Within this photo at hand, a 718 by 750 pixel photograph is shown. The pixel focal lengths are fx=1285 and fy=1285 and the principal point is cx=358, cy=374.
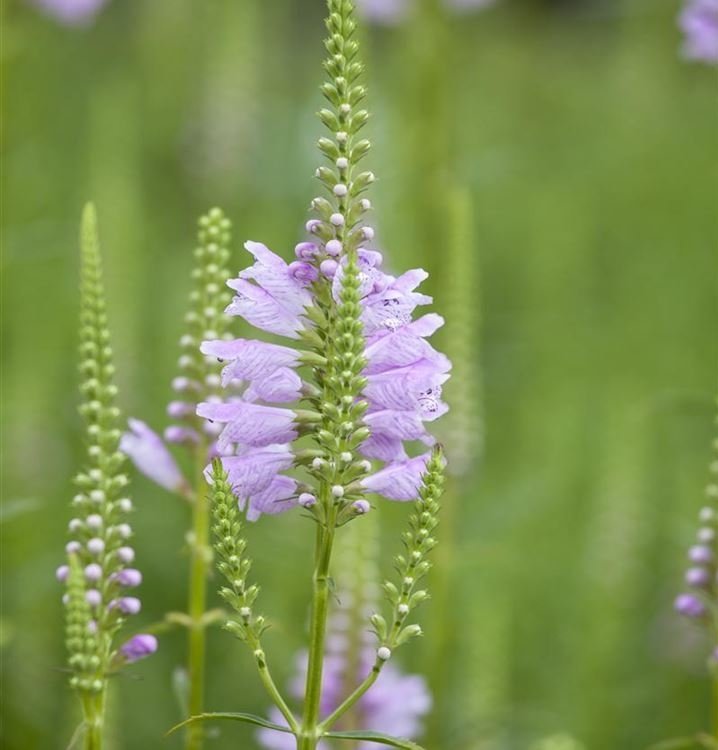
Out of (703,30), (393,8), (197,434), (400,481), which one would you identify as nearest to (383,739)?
(400,481)

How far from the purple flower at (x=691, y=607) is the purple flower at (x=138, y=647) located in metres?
1.14

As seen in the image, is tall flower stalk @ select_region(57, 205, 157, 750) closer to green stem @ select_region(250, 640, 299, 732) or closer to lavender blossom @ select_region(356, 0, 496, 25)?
green stem @ select_region(250, 640, 299, 732)

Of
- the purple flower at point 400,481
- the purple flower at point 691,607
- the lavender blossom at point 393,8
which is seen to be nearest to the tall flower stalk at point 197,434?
the purple flower at point 400,481

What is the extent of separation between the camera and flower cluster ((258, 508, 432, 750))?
3.33 metres

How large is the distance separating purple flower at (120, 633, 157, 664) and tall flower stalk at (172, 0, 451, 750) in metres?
0.32

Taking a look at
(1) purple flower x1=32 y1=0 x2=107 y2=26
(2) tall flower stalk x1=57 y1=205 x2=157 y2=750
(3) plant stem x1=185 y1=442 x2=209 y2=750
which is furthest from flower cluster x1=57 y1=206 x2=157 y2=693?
(1) purple flower x1=32 y1=0 x2=107 y2=26

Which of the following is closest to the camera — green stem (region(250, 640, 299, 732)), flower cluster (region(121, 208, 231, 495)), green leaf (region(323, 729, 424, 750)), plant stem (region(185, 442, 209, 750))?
green leaf (region(323, 729, 424, 750))

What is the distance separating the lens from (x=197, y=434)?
2.68m

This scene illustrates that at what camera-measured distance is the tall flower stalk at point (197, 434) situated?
8.25 feet

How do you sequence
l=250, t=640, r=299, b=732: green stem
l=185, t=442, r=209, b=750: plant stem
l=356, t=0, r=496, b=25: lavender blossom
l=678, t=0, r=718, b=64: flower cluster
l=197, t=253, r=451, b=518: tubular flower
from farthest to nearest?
l=356, t=0, r=496, b=25: lavender blossom < l=678, t=0, r=718, b=64: flower cluster < l=185, t=442, r=209, b=750: plant stem < l=197, t=253, r=451, b=518: tubular flower < l=250, t=640, r=299, b=732: green stem

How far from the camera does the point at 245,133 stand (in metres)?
8.16

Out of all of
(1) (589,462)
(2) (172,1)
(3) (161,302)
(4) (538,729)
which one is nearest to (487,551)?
(4) (538,729)

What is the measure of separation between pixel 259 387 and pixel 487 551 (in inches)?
89.8

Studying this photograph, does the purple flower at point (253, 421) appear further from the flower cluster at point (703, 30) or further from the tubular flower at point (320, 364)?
the flower cluster at point (703, 30)
